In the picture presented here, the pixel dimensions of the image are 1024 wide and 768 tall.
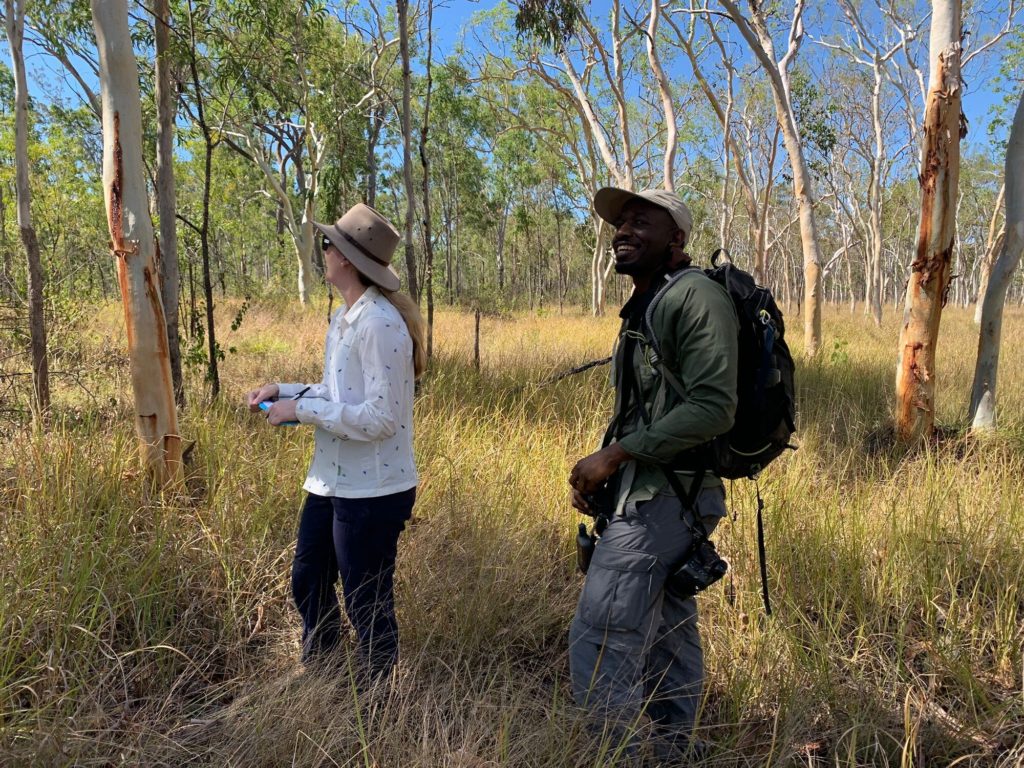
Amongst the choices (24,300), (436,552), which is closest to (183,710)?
(436,552)

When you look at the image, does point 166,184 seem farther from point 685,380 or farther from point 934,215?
point 934,215

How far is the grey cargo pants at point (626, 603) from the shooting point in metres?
1.75

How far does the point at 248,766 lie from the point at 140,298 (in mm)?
2332

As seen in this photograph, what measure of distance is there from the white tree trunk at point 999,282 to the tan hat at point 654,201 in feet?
13.9

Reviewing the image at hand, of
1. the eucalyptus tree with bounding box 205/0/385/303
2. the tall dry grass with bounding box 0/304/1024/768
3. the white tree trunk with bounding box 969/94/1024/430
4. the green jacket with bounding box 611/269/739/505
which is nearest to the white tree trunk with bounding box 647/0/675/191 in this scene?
the eucalyptus tree with bounding box 205/0/385/303

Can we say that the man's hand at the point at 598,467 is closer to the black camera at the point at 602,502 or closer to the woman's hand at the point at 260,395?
the black camera at the point at 602,502

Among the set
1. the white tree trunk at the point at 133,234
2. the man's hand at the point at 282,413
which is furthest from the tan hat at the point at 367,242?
the white tree trunk at the point at 133,234

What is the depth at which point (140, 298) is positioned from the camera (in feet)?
9.91

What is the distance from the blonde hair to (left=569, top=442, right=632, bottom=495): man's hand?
0.72 meters

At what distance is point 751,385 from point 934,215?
408 cm

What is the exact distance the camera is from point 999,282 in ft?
15.7

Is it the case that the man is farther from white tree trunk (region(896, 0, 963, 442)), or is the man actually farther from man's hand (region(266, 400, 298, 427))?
white tree trunk (region(896, 0, 963, 442))

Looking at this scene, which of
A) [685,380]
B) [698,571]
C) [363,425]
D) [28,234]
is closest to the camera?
[685,380]

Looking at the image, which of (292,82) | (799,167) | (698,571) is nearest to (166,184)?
(698,571)
